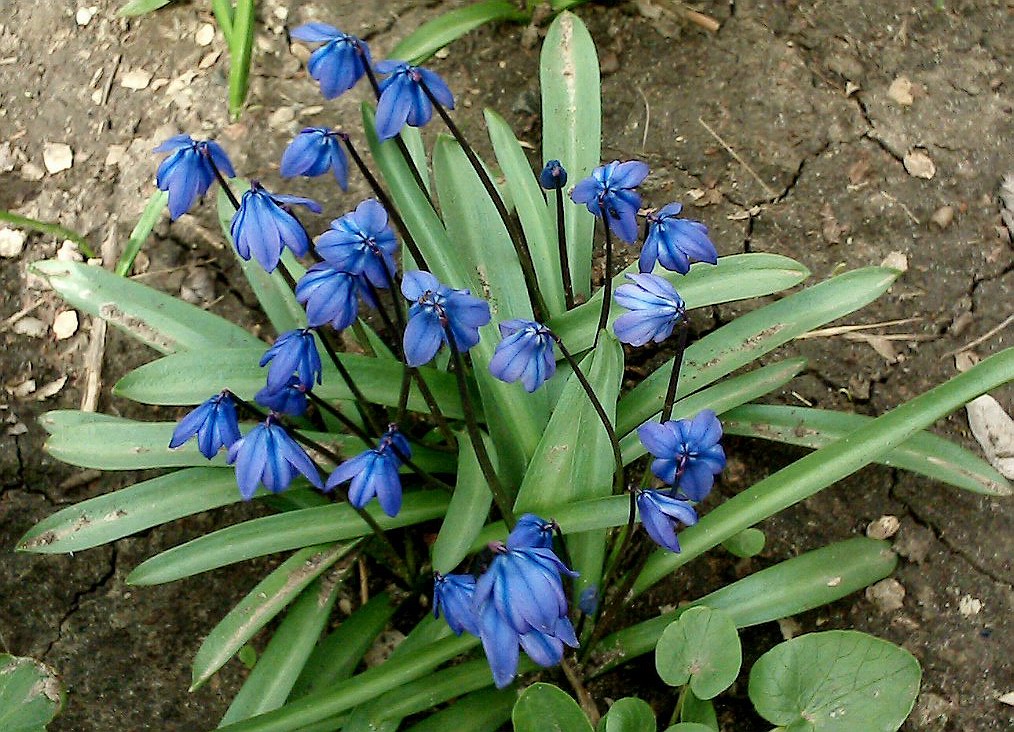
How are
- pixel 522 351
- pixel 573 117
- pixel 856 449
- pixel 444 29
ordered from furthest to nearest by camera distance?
pixel 444 29 → pixel 573 117 → pixel 856 449 → pixel 522 351

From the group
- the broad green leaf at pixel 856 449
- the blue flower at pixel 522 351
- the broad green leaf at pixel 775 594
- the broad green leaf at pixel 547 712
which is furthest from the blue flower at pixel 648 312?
the broad green leaf at pixel 775 594

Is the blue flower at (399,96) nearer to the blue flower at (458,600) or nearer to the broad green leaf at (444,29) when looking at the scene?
the blue flower at (458,600)

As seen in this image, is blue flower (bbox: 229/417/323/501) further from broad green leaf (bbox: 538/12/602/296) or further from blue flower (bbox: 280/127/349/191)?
broad green leaf (bbox: 538/12/602/296)

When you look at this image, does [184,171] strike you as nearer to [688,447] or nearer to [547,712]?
[688,447]

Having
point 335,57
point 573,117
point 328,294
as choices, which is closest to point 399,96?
point 335,57

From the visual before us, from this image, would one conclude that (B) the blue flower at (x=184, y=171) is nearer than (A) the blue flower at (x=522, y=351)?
No

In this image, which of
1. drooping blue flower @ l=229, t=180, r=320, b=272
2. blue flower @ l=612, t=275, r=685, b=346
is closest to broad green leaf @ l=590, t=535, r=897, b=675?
blue flower @ l=612, t=275, r=685, b=346
